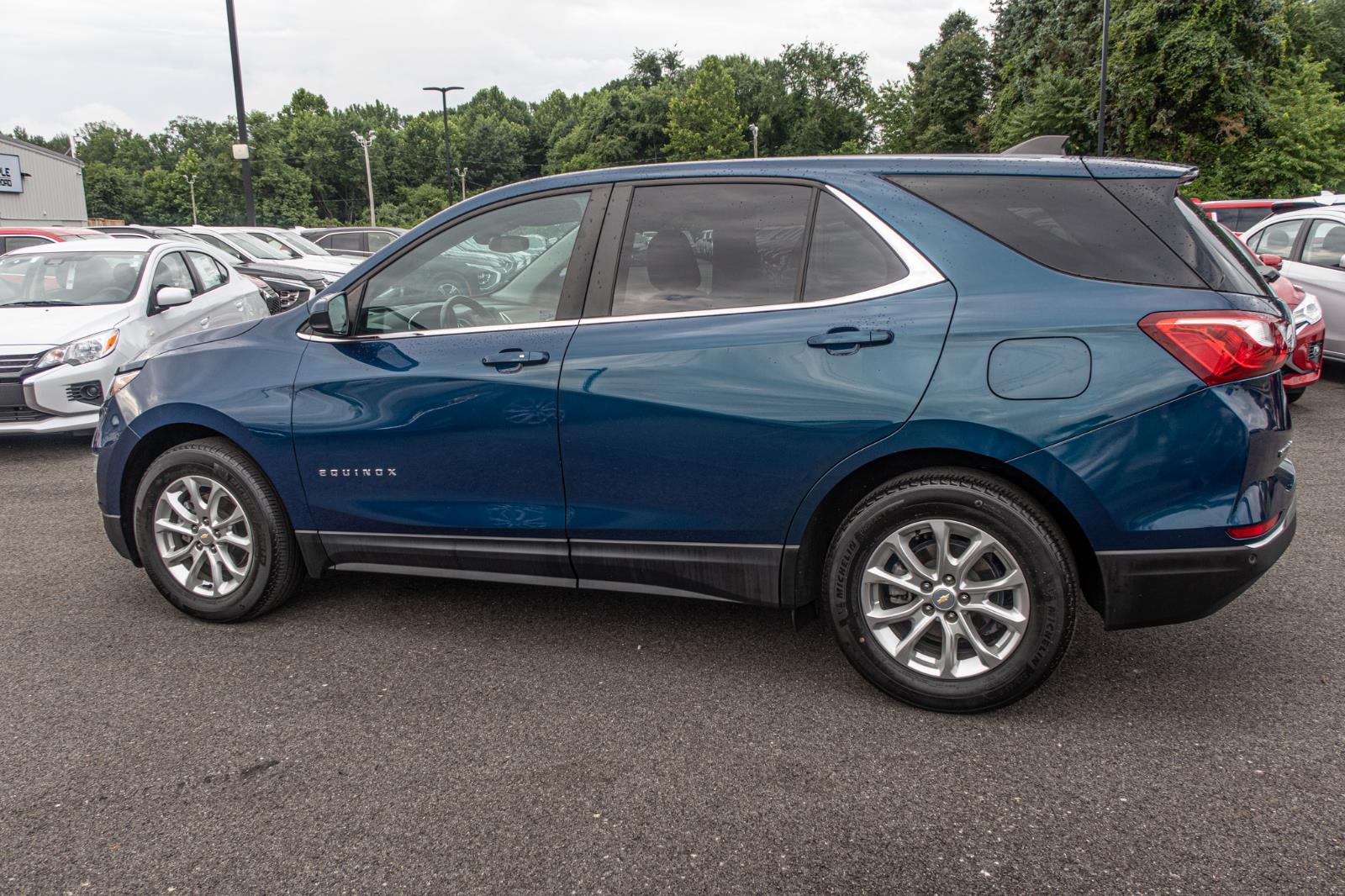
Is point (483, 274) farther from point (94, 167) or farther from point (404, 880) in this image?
point (94, 167)

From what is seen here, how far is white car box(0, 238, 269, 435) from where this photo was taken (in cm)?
762

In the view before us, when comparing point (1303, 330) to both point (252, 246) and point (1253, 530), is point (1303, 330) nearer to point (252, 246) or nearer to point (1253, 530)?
point (1253, 530)

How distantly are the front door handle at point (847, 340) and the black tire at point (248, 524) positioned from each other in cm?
226

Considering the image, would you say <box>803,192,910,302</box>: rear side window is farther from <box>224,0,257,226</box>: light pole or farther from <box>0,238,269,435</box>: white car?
<box>224,0,257,226</box>: light pole

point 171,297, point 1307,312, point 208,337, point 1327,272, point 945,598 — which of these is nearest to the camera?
point 945,598

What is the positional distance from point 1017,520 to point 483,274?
2.07m

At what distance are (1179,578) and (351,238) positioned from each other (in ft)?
80.7

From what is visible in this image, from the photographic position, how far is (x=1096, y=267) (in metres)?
3.09

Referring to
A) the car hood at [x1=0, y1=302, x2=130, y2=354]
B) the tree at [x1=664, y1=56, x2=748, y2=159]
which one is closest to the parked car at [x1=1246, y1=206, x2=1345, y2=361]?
the car hood at [x1=0, y1=302, x2=130, y2=354]

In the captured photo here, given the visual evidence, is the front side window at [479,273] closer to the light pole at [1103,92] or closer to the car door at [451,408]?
the car door at [451,408]

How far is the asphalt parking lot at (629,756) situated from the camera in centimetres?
254

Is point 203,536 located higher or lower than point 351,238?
lower

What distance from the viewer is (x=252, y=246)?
18156 millimetres

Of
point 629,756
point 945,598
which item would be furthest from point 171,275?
point 945,598
